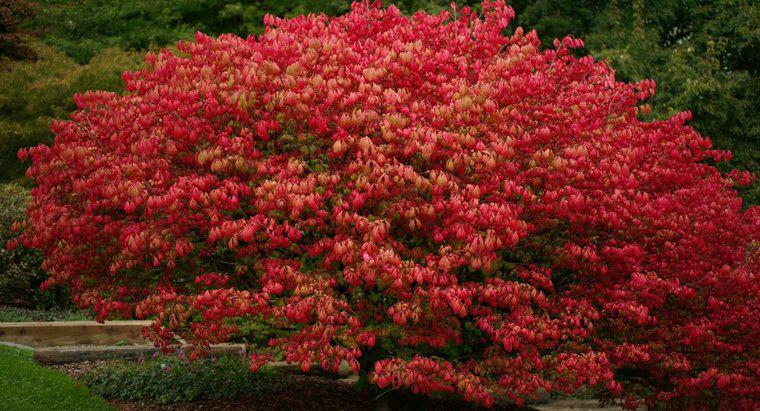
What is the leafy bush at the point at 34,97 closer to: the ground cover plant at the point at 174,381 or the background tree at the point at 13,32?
the background tree at the point at 13,32

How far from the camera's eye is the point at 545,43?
854 inches

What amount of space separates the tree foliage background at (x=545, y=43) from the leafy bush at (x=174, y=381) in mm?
9544

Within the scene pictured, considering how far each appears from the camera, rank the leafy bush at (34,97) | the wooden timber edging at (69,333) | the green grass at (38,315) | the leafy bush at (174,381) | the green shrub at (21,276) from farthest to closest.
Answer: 1. the leafy bush at (34,97)
2. the green shrub at (21,276)
3. the green grass at (38,315)
4. the wooden timber edging at (69,333)
5. the leafy bush at (174,381)

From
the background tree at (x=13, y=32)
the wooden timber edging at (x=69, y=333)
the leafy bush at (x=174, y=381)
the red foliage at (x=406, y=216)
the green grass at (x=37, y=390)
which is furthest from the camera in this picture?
the background tree at (x=13, y=32)

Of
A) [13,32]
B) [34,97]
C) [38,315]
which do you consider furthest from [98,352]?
[13,32]

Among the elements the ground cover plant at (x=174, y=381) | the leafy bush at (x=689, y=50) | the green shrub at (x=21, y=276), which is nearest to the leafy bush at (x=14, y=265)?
the green shrub at (x=21, y=276)

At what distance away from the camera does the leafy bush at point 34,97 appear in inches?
694

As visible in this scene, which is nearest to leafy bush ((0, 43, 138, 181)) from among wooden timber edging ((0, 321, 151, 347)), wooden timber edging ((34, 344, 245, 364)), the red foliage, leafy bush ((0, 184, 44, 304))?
leafy bush ((0, 184, 44, 304))

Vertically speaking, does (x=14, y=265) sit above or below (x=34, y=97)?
below

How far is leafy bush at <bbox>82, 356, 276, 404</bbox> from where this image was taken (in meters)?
9.40

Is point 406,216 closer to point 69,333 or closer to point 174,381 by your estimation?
point 174,381

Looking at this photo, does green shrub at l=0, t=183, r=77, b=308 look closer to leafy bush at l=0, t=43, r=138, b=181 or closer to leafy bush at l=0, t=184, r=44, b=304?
leafy bush at l=0, t=184, r=44, b=304

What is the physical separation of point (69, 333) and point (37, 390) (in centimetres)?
205

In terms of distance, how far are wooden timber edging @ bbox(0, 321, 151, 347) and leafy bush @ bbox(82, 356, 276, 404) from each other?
0.75 m
